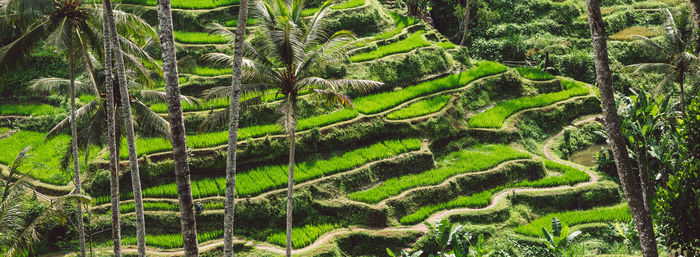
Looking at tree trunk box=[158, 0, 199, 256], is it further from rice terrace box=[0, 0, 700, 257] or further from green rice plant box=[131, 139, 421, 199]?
green rice plant box=[131, 139, 421, 199]

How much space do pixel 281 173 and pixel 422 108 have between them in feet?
18.9

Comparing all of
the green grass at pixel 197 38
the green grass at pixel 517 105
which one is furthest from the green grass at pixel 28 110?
the green grass at pixel 517 105

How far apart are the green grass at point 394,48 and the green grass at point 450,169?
521cm

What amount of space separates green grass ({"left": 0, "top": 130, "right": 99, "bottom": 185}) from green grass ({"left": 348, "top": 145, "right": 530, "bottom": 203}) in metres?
8.27

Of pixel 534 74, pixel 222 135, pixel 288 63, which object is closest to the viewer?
pixel 288 63

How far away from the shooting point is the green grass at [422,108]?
58.7ft

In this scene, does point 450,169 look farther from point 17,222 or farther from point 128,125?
point 17,222

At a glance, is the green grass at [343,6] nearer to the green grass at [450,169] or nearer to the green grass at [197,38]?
the green grass at [197,38]

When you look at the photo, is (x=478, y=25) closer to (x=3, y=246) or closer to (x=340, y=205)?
(x=340, y=205)

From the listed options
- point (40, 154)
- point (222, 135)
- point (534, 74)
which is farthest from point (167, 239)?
point (534, 74)

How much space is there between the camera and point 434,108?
60.5 ft

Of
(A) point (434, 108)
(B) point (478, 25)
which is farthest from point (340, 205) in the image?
(B) point (478, 25)

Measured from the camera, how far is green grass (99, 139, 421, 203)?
1478cm

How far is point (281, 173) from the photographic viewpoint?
1564 cm
